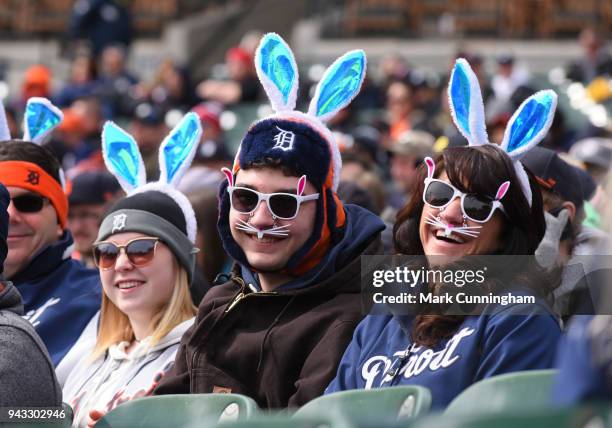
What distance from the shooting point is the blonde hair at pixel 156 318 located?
17.7 ft

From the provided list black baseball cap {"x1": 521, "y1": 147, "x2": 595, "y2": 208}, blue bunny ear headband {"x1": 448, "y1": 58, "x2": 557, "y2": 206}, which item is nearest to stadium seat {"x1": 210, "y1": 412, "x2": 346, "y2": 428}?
blue bunny ear headband {"x1": 448, "y1": 58, "x2": 557, "y2": 206}

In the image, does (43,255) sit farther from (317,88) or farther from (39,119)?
(317,88)

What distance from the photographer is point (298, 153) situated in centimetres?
485

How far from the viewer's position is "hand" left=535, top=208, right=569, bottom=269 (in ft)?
15.3

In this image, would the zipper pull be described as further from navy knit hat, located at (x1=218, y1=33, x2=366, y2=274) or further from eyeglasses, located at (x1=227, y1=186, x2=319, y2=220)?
eyeglasses, located at (x1=227, y1=186, x2=319, y2=220)

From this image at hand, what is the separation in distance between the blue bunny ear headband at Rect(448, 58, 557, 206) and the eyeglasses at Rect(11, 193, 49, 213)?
2.16 meters

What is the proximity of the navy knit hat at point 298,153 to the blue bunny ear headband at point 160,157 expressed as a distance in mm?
798

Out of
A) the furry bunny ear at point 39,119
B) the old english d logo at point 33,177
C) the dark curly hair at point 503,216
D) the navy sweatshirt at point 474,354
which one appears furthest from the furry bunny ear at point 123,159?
the navy sweatshirt at point 474,354

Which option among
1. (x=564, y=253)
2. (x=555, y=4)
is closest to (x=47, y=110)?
(x=564, y=253)

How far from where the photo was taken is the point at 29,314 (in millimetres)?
5969

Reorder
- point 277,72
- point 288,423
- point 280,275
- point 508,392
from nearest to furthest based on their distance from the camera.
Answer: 1. point 288,423
2. point 508,392
3. point 280,275
4. point 277,72

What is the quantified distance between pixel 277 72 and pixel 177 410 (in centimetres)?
209

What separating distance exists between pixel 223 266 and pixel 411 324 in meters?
2.91

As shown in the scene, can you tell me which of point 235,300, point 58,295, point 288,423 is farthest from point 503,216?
point 58,295
